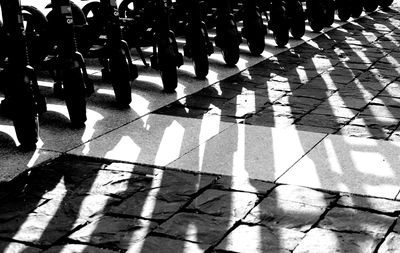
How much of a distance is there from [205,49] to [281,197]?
9.13 feet

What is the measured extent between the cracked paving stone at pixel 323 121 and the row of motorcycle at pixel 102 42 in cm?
123

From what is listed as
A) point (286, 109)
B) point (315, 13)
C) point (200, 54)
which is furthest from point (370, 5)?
point (286, 109)

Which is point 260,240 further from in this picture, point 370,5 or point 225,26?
point 370,5

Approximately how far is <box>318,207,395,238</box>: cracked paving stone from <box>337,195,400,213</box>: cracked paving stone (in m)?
0.08

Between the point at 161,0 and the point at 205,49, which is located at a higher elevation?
the point at 161,0

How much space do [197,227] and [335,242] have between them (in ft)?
2.27

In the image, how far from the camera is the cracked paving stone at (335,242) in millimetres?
3674

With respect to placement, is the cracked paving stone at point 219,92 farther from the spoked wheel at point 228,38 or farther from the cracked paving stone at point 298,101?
the spoked wheel at point 228,38

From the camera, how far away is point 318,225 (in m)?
3.95

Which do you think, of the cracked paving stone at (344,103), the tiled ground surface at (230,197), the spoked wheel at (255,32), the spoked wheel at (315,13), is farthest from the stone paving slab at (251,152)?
the spoked wheel at (315,13)

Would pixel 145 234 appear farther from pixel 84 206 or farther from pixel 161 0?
pixel 161 0

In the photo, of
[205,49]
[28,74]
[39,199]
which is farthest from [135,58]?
[39,199]

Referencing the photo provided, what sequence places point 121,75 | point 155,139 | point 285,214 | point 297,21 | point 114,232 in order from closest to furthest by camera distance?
point 114,232
point 285,214
point 155,139
point 121,75
point 297,21

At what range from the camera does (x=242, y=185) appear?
14.8 feet
